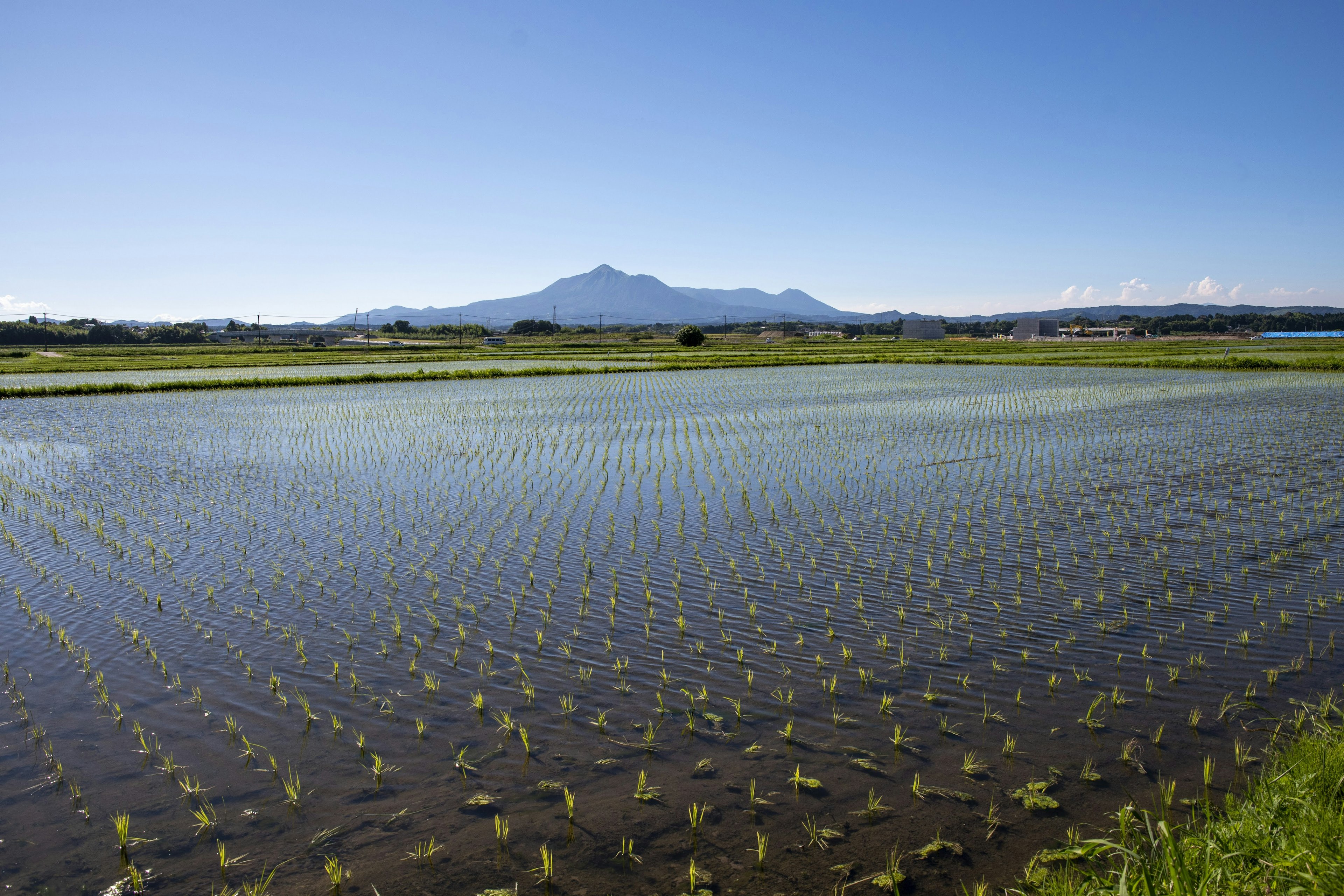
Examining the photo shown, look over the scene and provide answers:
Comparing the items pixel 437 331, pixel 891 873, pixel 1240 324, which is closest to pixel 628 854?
pixel 891 873

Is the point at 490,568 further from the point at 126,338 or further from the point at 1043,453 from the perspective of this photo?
the point at 126,338

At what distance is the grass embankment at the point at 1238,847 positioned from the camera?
7.53 feet

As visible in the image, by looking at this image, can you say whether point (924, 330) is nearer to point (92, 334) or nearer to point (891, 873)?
point (92, 334)

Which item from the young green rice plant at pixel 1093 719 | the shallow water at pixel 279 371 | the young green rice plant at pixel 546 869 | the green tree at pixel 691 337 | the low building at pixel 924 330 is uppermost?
the low building at pixel 924 330

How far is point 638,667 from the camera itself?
4.77 meters

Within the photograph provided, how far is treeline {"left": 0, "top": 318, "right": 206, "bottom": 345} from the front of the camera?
199ft

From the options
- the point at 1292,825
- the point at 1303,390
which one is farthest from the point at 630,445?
the point at 1303,390

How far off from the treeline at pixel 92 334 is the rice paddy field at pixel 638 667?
6500 centimetres

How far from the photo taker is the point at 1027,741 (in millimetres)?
3844

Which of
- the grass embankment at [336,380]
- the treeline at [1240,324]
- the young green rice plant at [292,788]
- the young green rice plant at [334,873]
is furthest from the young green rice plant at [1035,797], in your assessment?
the treeline at [1240,324]

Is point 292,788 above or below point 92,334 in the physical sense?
below

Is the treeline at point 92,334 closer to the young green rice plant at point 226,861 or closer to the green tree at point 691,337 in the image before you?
the green tree at point 691,337

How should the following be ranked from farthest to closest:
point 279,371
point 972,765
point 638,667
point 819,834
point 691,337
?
point 691,337 → point 279,371 → point 638,667 → point 972,765 → point 819,834

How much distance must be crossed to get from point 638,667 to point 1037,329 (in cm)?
8598
